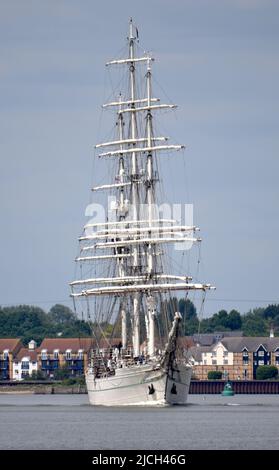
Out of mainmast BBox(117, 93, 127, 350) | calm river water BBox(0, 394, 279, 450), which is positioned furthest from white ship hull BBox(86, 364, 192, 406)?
mainmast BBox(117, 93, 127, 350)

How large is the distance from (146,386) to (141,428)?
29004mm

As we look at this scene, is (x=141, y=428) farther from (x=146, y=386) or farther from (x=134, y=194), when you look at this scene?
(x=134, y=194)

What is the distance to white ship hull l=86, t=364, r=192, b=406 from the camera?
406ft

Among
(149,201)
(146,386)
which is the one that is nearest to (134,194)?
(149,201)

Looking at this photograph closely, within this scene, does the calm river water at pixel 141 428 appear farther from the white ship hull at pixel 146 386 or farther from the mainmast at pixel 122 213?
the mainmast at pixel 122 213

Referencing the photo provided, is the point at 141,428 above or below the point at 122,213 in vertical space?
below

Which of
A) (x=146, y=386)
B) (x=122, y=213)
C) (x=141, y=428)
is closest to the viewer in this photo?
(x=141, y=428)

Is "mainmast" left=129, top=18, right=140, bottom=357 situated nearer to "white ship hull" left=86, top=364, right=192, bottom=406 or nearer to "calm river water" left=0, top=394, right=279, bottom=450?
"white ship hull" left=86, top=364, right=192, bottom=406

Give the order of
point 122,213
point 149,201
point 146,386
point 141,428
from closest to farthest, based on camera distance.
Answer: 1. point 141,428
2. point 146,386
3. point 149,201
4. point 122,213

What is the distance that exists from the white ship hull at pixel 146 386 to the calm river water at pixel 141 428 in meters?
2.20

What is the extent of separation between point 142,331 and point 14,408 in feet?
44.7

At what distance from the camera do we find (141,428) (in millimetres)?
94812

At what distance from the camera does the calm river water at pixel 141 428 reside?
8294 cm
